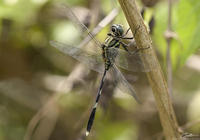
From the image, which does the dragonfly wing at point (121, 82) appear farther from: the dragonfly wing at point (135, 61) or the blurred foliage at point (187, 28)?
the blurred foliage at point (187, 28)

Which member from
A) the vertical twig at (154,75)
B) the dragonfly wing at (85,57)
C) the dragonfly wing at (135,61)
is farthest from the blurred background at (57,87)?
the vertical twig at (154,75)

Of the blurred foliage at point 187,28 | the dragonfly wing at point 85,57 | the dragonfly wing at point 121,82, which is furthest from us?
the dragonfly wing at point 85,57

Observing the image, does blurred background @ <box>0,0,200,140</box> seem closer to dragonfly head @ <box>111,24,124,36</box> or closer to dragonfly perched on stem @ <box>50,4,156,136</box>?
dragonfly perched on stem @ <box>50,4,156,136</box>

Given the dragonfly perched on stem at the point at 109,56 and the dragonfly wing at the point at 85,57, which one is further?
the dragonfly wing at the point at 85,57

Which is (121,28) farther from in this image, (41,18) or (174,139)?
(41,18)

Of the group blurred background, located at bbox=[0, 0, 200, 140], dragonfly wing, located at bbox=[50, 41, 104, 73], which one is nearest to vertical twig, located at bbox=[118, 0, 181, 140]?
dragonfly wing, located at bbox=[50, 41, 104, 73]

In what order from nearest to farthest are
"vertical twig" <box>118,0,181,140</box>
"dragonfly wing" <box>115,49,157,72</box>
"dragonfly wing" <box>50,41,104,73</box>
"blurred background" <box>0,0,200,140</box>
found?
1. "vertical twig" <box>118,0,181,140</box>
2. "dragonfly wing" <box>115,49,157,72</box>
3. "dragonfly wing" <box>50,41,104,73</box>
4. "blurred background" <box>0,0,200,140</box>
